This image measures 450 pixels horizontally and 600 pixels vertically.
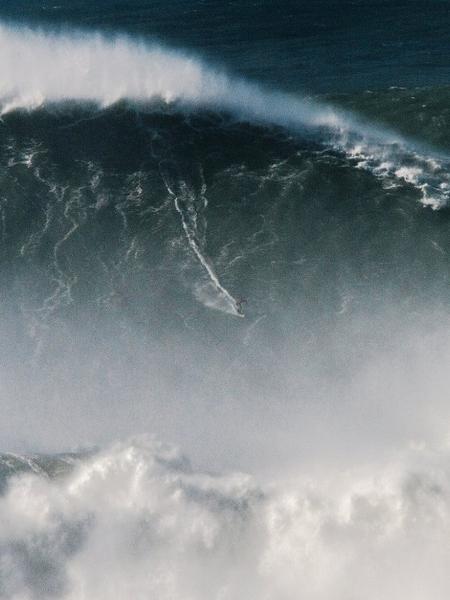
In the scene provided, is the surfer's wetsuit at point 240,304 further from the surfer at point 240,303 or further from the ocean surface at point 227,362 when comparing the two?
the ocean surface at point 227,362

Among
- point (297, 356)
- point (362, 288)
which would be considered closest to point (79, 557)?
point (297, 356)

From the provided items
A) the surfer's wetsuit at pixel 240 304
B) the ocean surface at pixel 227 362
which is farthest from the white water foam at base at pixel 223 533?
the surfer's wetsuit at pixel 240 304

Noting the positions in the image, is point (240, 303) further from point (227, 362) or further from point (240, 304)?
point (227, 362)

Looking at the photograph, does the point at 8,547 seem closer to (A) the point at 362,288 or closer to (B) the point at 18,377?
(B) the point at 18,377

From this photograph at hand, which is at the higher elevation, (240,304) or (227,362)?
(240,304)

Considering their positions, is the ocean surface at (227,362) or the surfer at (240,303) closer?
the ocean surface at (227,362)

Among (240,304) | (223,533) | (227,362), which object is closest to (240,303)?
(240,304)
